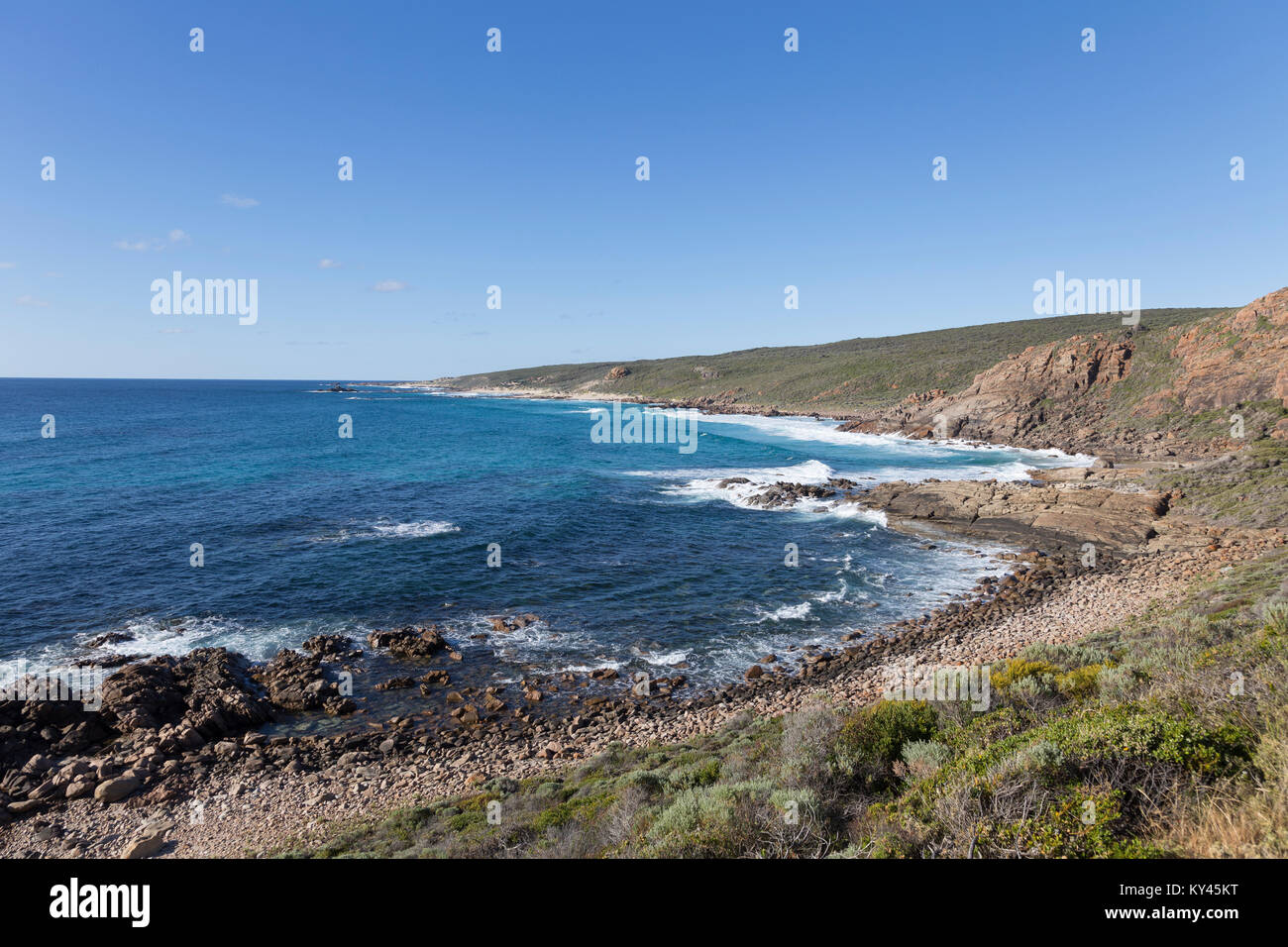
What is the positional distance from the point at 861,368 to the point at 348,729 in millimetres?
112413

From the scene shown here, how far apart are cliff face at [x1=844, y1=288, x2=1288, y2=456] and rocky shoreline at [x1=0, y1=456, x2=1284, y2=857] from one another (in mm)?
34398

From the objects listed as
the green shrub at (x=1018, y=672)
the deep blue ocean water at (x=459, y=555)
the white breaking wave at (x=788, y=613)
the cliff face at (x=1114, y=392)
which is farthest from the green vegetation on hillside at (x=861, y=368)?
the green shrub at (x=1018, y=672)

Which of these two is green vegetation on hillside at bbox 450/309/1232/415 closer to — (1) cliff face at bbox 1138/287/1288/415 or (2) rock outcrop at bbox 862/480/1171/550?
(1) cliff face at bbox 1138/287/1288/415

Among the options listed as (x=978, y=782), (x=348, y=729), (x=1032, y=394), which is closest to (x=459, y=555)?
(x=348, y=729)

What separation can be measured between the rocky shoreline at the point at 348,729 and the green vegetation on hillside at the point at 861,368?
71645mm

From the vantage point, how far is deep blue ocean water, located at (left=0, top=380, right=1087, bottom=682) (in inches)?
807

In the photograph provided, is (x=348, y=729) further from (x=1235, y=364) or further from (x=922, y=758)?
(x=1235, y=364)

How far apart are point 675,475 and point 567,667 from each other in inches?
1277

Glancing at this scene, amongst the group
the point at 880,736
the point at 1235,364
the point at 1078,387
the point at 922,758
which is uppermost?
the point at 1235,364

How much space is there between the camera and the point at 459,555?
2845 cm

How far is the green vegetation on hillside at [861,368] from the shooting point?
92.2 metres
